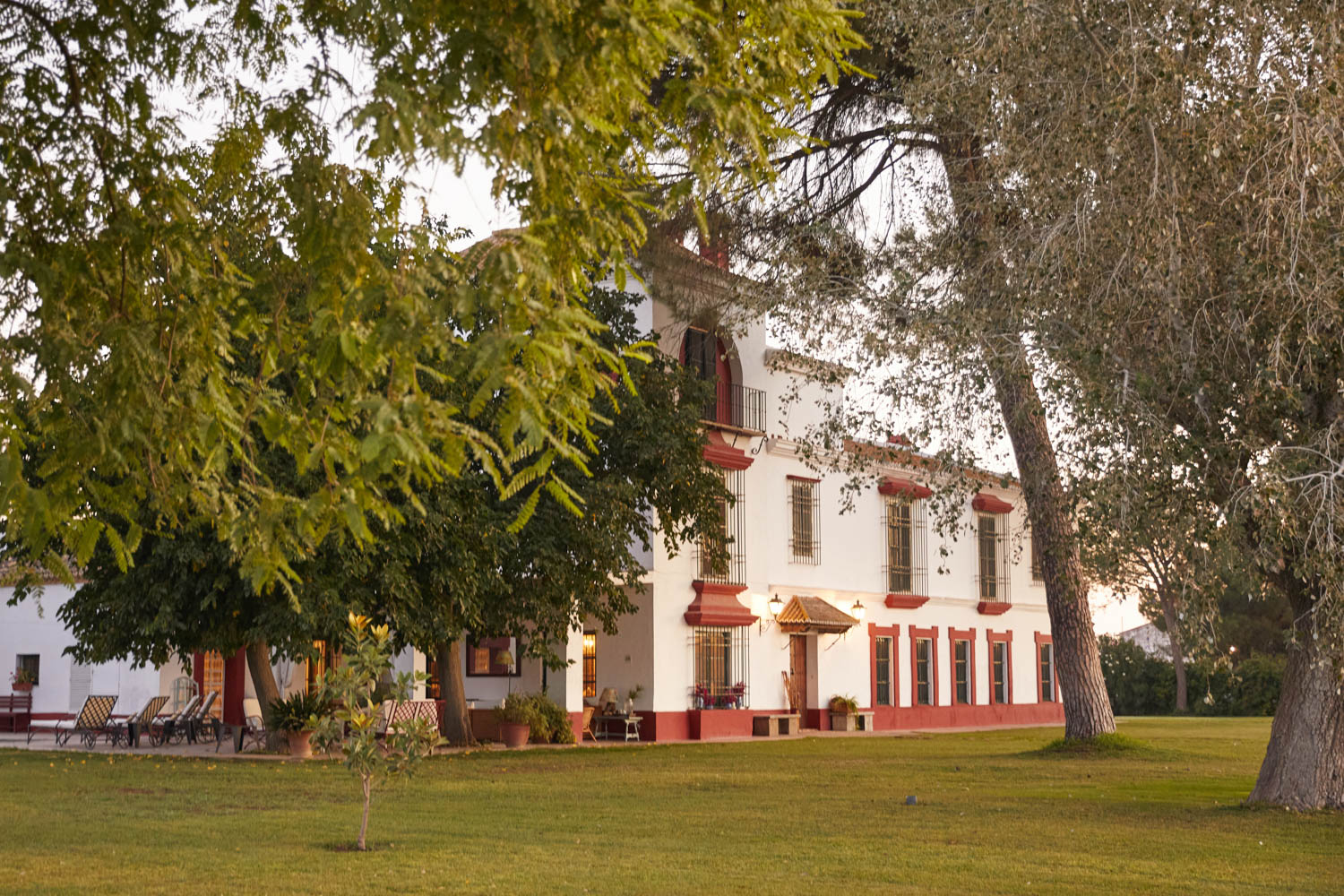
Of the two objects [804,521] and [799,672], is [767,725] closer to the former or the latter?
[799,672]

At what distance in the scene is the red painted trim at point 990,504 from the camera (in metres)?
34.7

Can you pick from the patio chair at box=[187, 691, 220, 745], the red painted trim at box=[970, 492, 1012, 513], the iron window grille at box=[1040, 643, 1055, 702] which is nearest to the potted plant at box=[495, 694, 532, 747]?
the patio chair at box=[187, 691, 220, 745]

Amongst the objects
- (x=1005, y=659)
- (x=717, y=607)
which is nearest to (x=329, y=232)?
(x=717, y=607)

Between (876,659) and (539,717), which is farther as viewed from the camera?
(876,659)

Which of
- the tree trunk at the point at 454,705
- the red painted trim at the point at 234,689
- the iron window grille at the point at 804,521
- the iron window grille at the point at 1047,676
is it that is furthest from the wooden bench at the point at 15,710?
the iron window grille at the point at 1047,676

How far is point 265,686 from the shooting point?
21953mm

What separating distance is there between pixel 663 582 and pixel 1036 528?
9481 millimetres

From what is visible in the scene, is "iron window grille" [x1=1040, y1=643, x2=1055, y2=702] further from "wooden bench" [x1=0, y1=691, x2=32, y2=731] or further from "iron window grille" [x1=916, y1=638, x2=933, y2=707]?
"wooden bench" [x1=0, y1=691, x2=32, y2=731]

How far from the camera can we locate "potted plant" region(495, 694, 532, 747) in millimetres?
23328

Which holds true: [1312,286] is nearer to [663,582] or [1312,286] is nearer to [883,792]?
[883,792]

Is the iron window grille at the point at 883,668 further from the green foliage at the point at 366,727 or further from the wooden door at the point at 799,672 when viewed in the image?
the green foliage at the point at 366,727

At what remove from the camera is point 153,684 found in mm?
27531

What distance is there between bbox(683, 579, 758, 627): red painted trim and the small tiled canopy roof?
106 cm

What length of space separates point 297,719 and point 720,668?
9125mm
